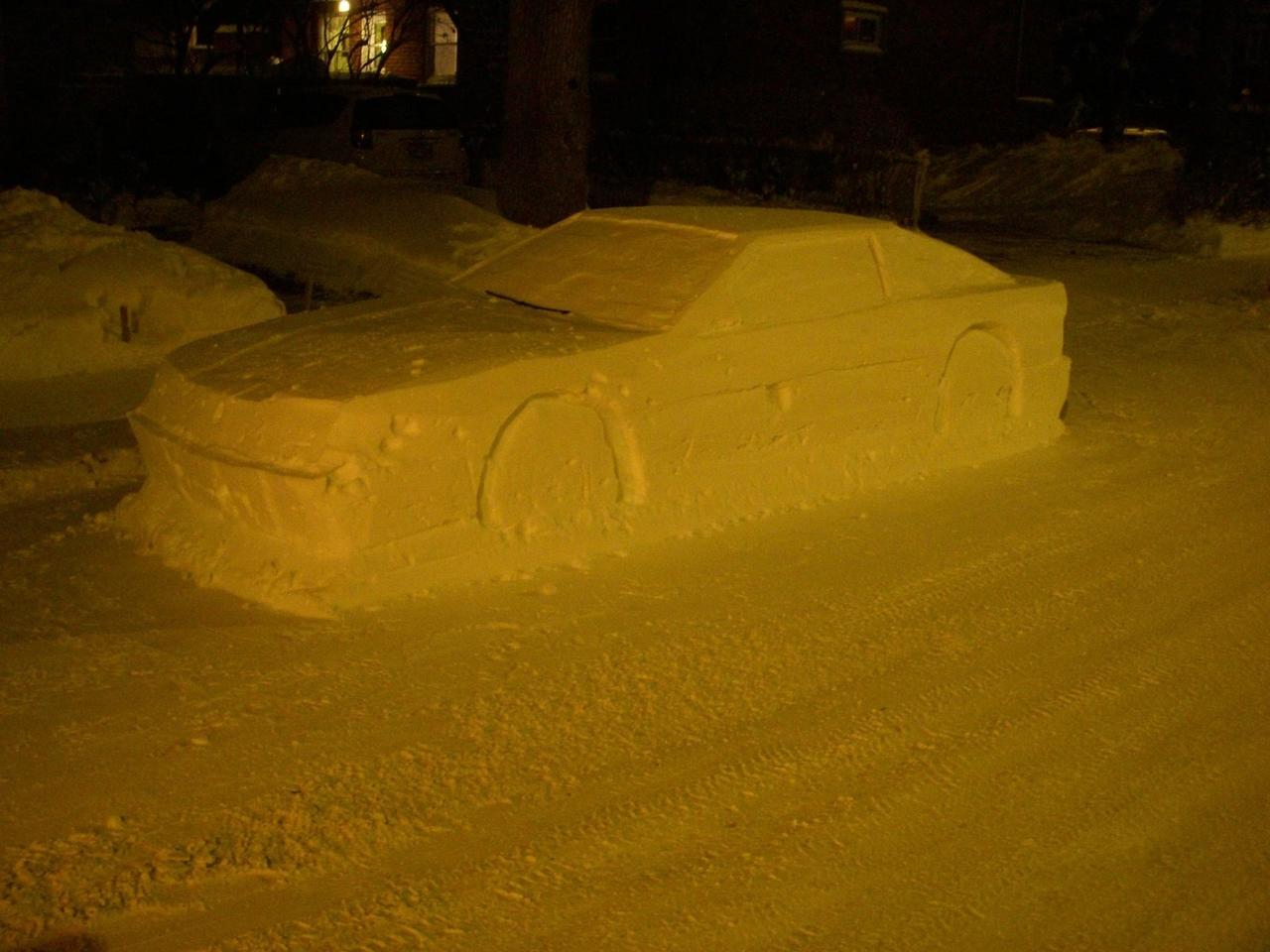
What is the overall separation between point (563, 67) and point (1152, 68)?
25.3m

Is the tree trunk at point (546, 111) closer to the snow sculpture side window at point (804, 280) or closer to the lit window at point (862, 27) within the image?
the snow sculpture side window at point (804, 280)

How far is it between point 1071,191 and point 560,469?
1876 centimetres

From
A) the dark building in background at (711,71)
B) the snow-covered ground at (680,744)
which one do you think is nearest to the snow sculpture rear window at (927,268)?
the snow-covered ground at (680,744)

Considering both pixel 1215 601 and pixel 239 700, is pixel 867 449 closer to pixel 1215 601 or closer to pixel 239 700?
pixel 1215 601

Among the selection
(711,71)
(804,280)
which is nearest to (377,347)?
(804,280)

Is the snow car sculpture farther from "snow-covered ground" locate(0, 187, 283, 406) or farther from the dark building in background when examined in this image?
the dark building in background

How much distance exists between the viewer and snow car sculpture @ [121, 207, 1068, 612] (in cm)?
543

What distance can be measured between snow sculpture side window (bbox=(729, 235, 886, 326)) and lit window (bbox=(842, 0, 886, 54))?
19.6m

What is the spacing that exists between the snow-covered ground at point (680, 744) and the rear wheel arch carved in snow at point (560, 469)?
0.24m

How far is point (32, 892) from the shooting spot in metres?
3.58

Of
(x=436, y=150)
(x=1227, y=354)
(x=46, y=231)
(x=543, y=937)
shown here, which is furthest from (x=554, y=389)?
(x=436, y=150)

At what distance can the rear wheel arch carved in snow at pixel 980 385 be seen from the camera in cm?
736

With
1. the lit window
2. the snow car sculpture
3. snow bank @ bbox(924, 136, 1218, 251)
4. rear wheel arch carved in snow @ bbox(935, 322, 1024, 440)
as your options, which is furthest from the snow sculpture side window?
the lit window

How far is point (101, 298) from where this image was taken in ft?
31.9
